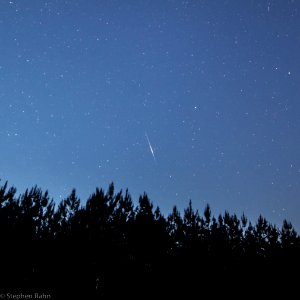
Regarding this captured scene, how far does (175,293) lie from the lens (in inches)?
592

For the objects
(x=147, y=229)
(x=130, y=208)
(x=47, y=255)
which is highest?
(x=130, y=208)

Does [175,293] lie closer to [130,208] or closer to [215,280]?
[215,280]

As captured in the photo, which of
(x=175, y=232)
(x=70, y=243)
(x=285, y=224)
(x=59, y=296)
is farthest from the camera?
(x=285, y=224)

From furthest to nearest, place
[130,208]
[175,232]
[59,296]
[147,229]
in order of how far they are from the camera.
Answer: [175,232], [130,208], [147,229], [59,296]

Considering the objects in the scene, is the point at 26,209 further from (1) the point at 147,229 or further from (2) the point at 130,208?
(1) the point at 147,229

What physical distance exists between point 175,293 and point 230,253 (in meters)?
5.99

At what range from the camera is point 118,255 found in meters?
14.9

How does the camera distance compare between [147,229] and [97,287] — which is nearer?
[97,287]

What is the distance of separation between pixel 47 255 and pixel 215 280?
1028cm

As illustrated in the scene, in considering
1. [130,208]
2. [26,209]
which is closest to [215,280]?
[130,208]

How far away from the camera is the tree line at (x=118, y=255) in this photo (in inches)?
540

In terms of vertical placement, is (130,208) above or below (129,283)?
above

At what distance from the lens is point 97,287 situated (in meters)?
14.4

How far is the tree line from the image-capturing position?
13719 millimetres
